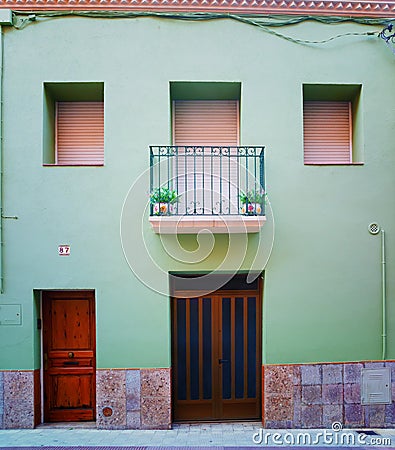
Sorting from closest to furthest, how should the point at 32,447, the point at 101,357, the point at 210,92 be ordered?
the point at 32,447
the point at 101,357
the point at 210,92

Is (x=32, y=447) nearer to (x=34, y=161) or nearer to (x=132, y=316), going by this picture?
(x=132, y=316)

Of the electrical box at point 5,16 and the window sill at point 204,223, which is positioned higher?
the electrical box at point 5,16

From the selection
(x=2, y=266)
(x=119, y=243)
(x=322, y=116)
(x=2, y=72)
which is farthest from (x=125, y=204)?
(x=322, y=116)

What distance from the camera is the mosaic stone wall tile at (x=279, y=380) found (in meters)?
6.90

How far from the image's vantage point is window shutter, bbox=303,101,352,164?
7.50m

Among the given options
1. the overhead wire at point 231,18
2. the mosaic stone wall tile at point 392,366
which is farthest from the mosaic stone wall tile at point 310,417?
the overhead wire at point 231,18

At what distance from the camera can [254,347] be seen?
24.0 feet

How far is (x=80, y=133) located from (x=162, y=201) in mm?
2063

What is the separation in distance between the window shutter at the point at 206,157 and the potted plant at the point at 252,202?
256 millimetres

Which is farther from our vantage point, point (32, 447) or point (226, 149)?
point (226, 149)

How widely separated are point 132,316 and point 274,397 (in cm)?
256

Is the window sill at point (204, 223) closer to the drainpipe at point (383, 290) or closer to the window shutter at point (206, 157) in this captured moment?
the window shutter at point (206, 157)

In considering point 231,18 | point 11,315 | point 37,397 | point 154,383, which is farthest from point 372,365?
point 231,18

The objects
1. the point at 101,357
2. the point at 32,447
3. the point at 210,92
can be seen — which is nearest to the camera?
the point at 32,447
